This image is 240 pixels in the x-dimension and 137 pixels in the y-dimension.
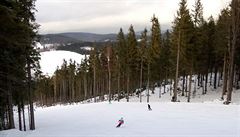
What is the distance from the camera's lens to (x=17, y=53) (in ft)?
71.7

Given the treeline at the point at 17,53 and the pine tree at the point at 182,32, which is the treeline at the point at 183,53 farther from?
the treeline at the point at 17,53

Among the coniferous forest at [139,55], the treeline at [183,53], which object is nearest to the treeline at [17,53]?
the coniferous forest at [139,55]

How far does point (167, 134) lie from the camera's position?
16703 mm

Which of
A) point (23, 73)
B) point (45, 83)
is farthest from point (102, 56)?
point (23, 73)

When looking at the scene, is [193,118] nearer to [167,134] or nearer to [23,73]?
[167,134]

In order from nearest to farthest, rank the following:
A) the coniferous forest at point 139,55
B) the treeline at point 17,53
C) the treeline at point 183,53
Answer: the treeline at point 17,53 → the coniferous forest at point 139,55 → the treeline at point 183,53

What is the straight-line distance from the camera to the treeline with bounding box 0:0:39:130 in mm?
18734

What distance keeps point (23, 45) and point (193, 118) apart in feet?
43.9

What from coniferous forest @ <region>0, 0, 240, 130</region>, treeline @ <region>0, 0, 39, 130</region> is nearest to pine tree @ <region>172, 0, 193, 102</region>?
coniferous forest @ <region>0, 0, 240, 130</region>

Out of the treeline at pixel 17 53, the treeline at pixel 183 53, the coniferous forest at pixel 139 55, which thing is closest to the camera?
the treeline at pixel 17 53

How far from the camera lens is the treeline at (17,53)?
1873 centimetres

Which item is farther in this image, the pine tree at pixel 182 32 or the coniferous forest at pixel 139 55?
the pine tree at pixel 182 32

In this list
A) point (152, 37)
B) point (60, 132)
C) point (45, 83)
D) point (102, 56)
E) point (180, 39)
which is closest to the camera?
point (60, 132)

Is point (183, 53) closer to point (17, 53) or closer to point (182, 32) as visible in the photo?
point (182, 32)
